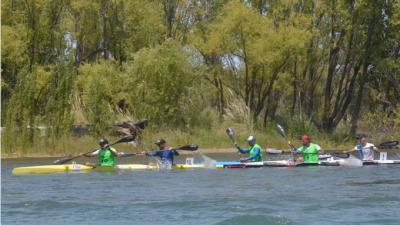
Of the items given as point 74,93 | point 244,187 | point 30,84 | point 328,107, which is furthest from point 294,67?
point 244,187

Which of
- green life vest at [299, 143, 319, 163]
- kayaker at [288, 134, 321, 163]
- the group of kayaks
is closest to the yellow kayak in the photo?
the group of kayaks

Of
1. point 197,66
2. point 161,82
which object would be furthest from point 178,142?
point 197,66

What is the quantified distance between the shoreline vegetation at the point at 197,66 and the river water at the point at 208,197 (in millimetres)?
14957

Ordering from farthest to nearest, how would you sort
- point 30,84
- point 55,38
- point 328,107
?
point 328,107
point 55,38
point 30,84

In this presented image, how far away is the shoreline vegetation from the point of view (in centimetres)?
4912

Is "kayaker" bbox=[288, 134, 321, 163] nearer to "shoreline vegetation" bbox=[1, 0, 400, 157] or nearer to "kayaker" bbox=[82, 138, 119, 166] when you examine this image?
"kayaker" bbox=[82, 138, 119, 166]

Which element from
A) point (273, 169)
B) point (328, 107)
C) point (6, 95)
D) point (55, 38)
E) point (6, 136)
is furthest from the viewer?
point (328, 107)

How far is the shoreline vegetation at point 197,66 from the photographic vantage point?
49125 millimetres

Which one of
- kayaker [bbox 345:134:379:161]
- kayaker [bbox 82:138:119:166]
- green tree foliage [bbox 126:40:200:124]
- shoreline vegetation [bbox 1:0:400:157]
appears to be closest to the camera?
kayaker [bbox 82:138:119:166]

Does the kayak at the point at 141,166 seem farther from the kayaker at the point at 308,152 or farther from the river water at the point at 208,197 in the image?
the river water at the point at 208,197

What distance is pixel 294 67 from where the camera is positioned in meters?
57.3

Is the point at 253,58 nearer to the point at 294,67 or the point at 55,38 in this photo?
the point at 294,67

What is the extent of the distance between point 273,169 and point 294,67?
23843 mm

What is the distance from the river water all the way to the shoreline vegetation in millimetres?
14957
